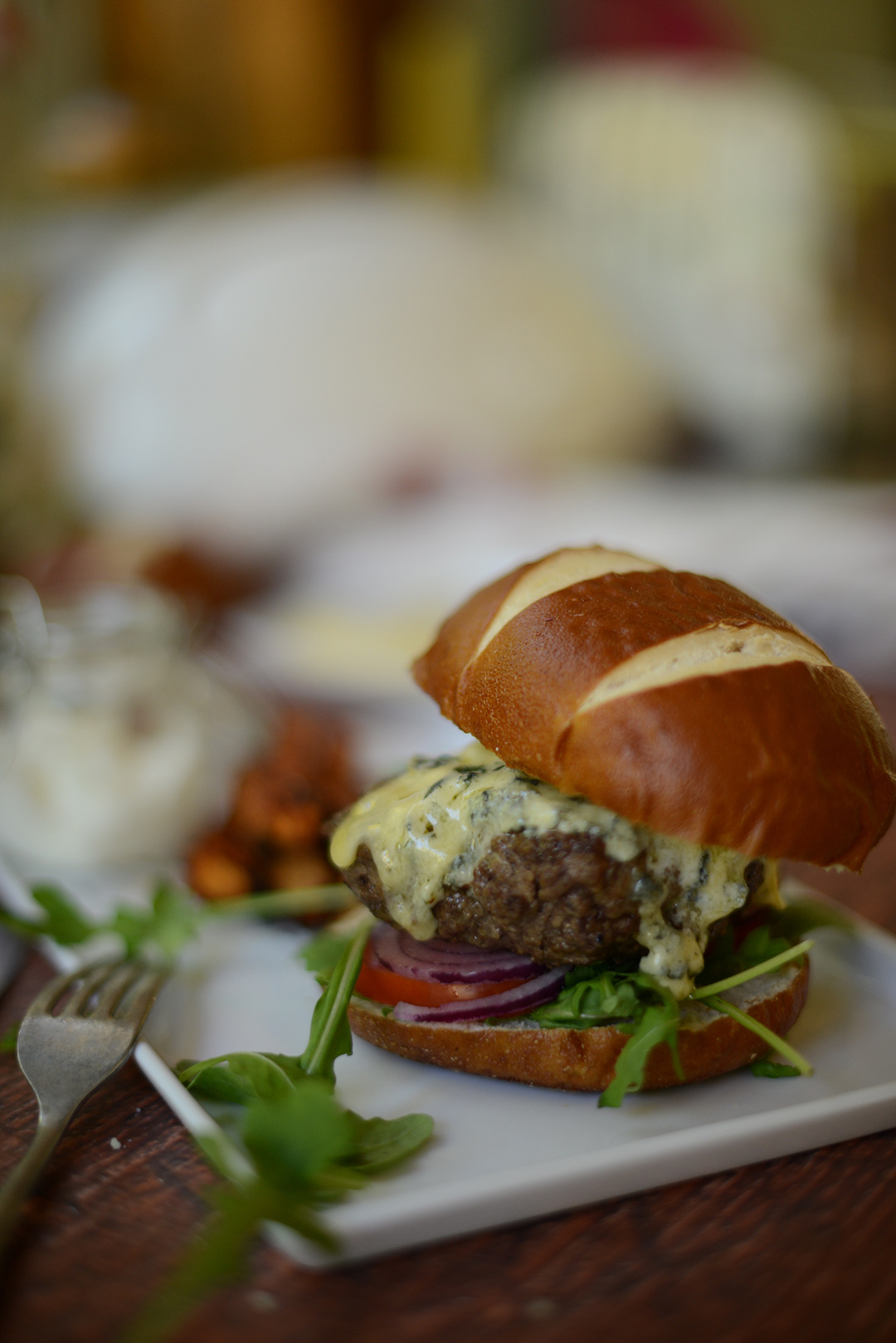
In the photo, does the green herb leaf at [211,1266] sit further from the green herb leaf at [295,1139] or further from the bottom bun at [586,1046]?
the bottom bun at [586,1046]

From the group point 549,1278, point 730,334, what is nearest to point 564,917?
point 549,1278

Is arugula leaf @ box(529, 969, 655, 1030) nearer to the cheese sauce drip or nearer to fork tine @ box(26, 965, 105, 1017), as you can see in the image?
the cheese sauce drip

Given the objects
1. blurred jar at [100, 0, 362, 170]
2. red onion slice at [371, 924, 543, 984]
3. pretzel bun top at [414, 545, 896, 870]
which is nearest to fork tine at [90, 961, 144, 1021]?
red onion slice at [371, 924, 543, 984]

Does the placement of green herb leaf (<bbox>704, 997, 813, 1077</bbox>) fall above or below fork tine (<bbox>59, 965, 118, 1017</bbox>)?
above

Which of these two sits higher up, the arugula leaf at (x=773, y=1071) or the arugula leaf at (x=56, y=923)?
the arugula leaf at (x=773, y=1071)

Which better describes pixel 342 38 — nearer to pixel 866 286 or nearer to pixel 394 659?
pixel 866 286

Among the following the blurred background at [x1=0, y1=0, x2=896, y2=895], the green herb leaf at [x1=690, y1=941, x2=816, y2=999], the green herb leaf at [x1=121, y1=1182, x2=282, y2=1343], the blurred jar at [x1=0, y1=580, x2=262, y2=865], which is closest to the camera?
the green herb leaf at [x1=121, y1=1182, x2=282, y2=1343]

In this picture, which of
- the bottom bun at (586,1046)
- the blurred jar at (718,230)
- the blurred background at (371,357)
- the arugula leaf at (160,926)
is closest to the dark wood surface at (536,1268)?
the bottom bun at (586,1046)
